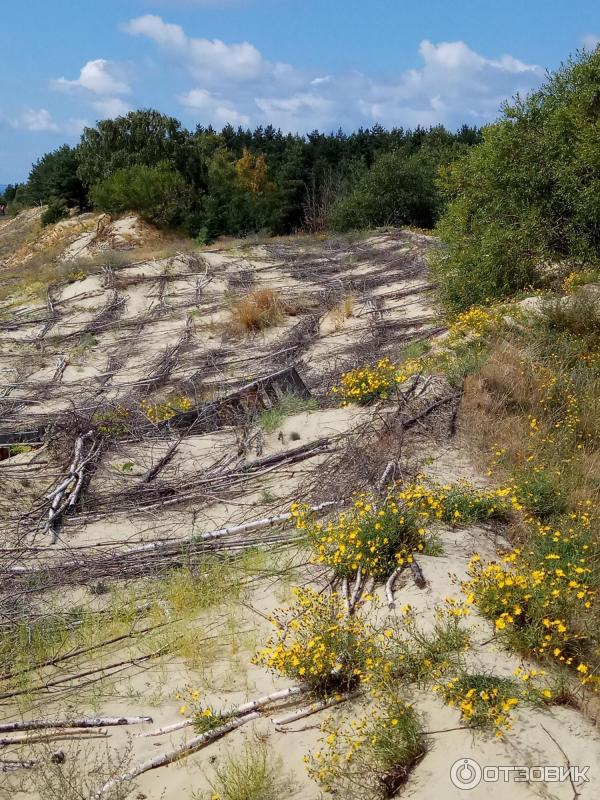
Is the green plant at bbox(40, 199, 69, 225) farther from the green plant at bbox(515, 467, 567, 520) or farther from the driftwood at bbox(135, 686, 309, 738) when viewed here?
the driftwood at bbox(135, 686, 309, 738)

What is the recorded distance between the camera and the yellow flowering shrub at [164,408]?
766cm

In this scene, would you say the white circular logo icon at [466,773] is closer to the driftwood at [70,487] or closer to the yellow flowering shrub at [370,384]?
the driftwood at [70,487]

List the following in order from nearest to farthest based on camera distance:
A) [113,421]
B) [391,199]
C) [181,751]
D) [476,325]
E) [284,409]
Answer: [181,751] < [284,409] < [113,421] < [476,325] < [391,199]

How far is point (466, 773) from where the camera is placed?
2691mm

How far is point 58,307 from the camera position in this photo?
14305mm

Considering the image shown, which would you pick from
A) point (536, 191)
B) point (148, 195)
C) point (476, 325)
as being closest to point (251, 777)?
point (476, 325)

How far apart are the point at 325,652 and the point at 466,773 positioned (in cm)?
83

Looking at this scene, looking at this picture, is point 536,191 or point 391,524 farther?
point 536,191

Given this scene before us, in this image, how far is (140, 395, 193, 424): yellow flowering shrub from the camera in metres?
7.66

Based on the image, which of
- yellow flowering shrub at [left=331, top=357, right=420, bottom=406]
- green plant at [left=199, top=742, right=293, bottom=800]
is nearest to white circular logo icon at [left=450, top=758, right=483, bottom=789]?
green plant at [left=199, top=742, right=293, bottom=800]

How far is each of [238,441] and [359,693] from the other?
387 centimetres

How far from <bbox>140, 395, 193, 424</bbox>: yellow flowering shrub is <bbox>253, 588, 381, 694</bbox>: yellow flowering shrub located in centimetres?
437

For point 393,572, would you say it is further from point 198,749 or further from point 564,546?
point 198,749

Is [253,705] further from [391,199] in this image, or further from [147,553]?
[391,199]
